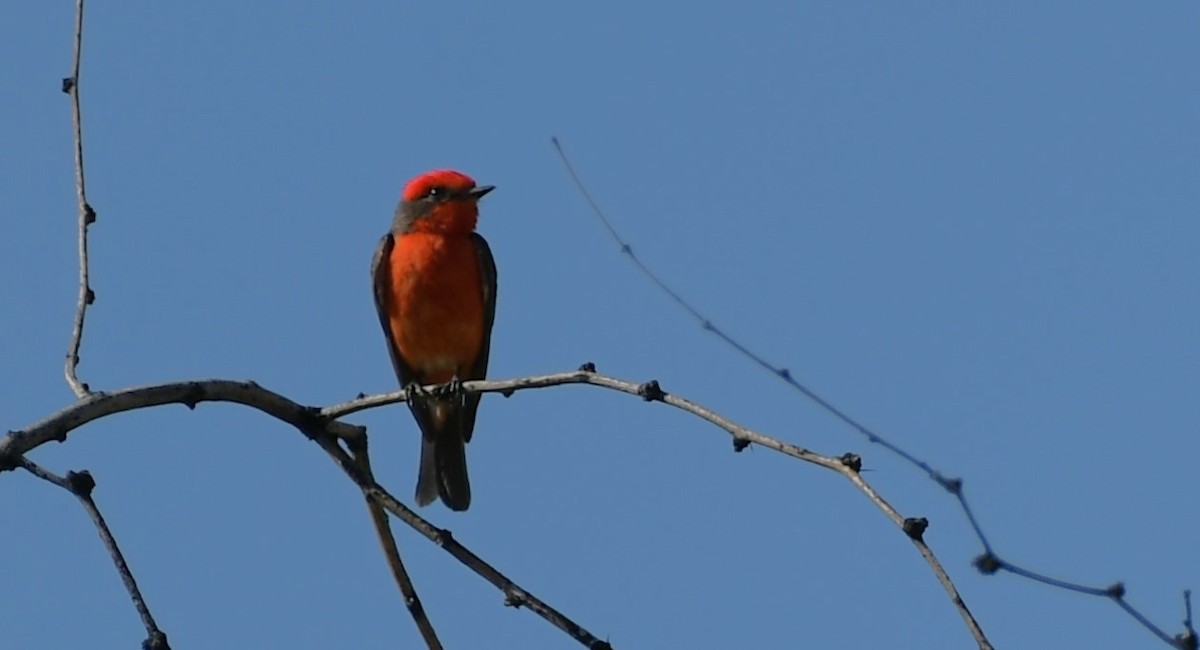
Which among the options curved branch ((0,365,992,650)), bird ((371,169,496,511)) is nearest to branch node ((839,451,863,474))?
curved branch ((0,365,992,650))

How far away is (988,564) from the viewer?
2.77m

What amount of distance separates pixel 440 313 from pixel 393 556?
13.5ft

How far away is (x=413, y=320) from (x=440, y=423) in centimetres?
59

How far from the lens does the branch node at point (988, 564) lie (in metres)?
2.76

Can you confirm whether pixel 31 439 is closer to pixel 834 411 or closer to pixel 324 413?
pixel 324 413

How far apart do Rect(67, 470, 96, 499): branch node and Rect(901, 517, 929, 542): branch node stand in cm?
172

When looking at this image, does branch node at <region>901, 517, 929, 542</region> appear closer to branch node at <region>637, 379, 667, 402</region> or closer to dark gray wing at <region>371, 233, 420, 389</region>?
branch node at <region>637, 379, 667, 402</region>

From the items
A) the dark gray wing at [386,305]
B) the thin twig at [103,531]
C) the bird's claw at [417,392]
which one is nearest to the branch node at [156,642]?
the thin twig at [103,531]

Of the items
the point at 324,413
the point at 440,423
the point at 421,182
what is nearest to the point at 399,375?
the point at 440,423

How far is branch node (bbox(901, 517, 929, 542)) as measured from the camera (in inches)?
114

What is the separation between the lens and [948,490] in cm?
303

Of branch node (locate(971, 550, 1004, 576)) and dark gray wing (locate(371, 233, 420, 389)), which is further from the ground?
dark gray wing (locate(371, 233, 420, 389))

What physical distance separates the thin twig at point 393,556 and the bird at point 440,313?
369 centimetres

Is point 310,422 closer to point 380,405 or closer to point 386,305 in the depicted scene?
point 380,405
